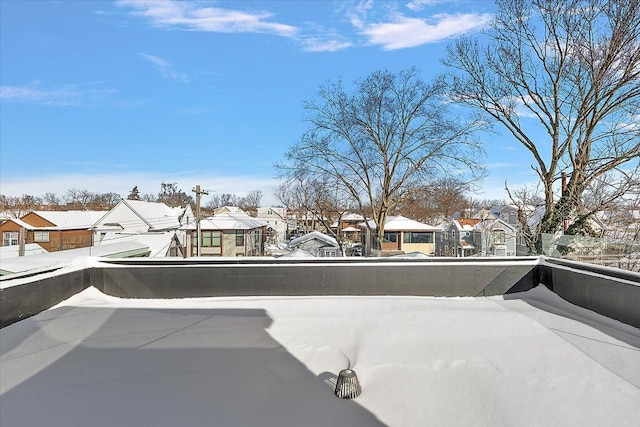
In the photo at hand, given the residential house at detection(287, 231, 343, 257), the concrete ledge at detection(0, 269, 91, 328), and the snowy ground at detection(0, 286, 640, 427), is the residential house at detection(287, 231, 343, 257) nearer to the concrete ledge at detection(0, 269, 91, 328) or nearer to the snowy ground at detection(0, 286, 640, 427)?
the concrete ledge at detection(0, 269, 91, 328)

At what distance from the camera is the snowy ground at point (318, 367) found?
2.09 m

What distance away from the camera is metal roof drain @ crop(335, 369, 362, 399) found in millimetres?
2262

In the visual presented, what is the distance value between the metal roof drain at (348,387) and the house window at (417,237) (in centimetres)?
2467

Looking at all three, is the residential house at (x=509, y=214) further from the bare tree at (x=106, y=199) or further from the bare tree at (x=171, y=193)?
the bare tree at (x=171, y=193)

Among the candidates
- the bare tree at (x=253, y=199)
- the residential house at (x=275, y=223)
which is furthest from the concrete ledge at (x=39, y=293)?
the bare tree at (x=253, y=199)

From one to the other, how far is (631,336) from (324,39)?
29.6ft

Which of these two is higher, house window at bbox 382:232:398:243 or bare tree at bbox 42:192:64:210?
bare tree at bbox 42:192:64:210

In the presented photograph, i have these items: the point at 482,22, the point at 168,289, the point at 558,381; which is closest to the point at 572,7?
the point at 482,22

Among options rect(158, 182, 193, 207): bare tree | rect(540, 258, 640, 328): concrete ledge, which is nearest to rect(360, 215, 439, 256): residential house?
rect(540, 258, 640, 328): concrete ledge

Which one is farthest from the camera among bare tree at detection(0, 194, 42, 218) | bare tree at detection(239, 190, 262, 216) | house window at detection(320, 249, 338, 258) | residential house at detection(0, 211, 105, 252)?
bare tree at detection(239, 190, 262, 216)

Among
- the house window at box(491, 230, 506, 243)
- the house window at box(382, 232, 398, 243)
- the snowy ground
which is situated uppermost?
the house window at box(491, 230, 506, 243)

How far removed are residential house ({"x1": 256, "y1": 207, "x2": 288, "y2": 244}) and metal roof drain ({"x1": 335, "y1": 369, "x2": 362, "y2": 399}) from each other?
120ft

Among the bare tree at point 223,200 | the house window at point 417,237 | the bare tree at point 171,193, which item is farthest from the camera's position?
the bare tree at point 223,200

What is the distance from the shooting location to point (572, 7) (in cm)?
951
